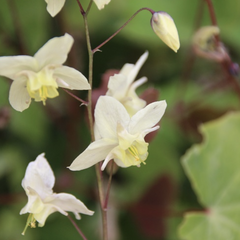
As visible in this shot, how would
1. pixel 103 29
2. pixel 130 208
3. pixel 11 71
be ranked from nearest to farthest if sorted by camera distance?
pixel 11 71
pixel 130 208
pixel 103 29

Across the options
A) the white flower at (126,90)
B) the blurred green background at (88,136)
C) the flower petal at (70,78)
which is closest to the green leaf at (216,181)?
the blurred green background at (88,136)

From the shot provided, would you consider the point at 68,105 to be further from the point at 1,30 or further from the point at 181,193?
the point at 181,193

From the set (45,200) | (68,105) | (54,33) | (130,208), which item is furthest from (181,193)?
(45,200)

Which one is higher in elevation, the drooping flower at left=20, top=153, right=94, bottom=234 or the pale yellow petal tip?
the pale yellow petal tip

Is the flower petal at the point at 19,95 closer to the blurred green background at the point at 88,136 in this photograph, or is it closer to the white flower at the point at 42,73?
the white flower at the point at 42,73

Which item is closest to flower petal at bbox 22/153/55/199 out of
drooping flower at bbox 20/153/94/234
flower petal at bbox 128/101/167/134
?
drooping flower at bbox 20/153/94/234

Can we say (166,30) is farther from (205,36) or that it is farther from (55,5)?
(205,36)

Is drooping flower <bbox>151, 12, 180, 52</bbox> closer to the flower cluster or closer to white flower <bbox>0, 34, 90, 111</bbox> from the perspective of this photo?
the flower cluster

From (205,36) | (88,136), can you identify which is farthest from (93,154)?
(88,136)
